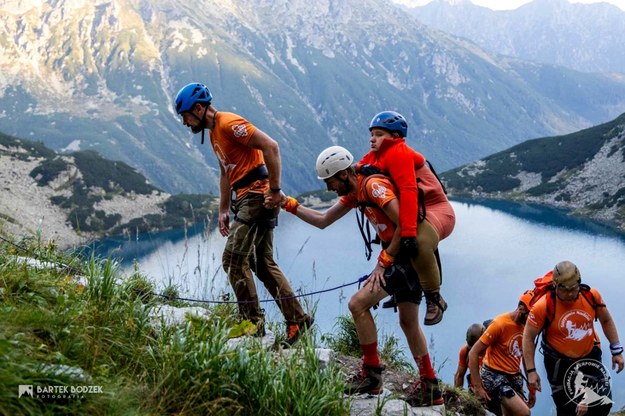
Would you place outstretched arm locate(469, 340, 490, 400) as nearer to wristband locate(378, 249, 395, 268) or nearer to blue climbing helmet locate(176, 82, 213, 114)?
wristband locate(378, 249, 395, 268)

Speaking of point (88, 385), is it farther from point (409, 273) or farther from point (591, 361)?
point (591, 361)

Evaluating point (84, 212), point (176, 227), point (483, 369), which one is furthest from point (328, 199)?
point (483, 369)

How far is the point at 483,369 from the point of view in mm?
8312

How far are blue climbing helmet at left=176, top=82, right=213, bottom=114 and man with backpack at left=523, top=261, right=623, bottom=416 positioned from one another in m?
4.82

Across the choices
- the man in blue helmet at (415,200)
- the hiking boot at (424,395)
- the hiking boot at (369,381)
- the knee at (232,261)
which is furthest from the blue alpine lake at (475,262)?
the man in blue helmet at (415,200)

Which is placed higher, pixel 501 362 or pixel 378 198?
pixel 378 198

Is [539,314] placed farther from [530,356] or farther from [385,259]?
[385,259]

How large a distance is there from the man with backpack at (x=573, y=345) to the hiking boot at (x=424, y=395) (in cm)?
196

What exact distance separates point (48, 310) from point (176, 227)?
142m

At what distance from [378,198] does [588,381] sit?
445 centimetres

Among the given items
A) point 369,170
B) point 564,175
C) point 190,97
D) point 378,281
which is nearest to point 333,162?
point 369,170

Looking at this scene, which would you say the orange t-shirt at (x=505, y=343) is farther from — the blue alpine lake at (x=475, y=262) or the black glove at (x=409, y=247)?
the blue alpine lake at (x=475, y=262)

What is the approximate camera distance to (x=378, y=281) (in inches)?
206

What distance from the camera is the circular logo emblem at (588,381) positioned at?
7250 mm
